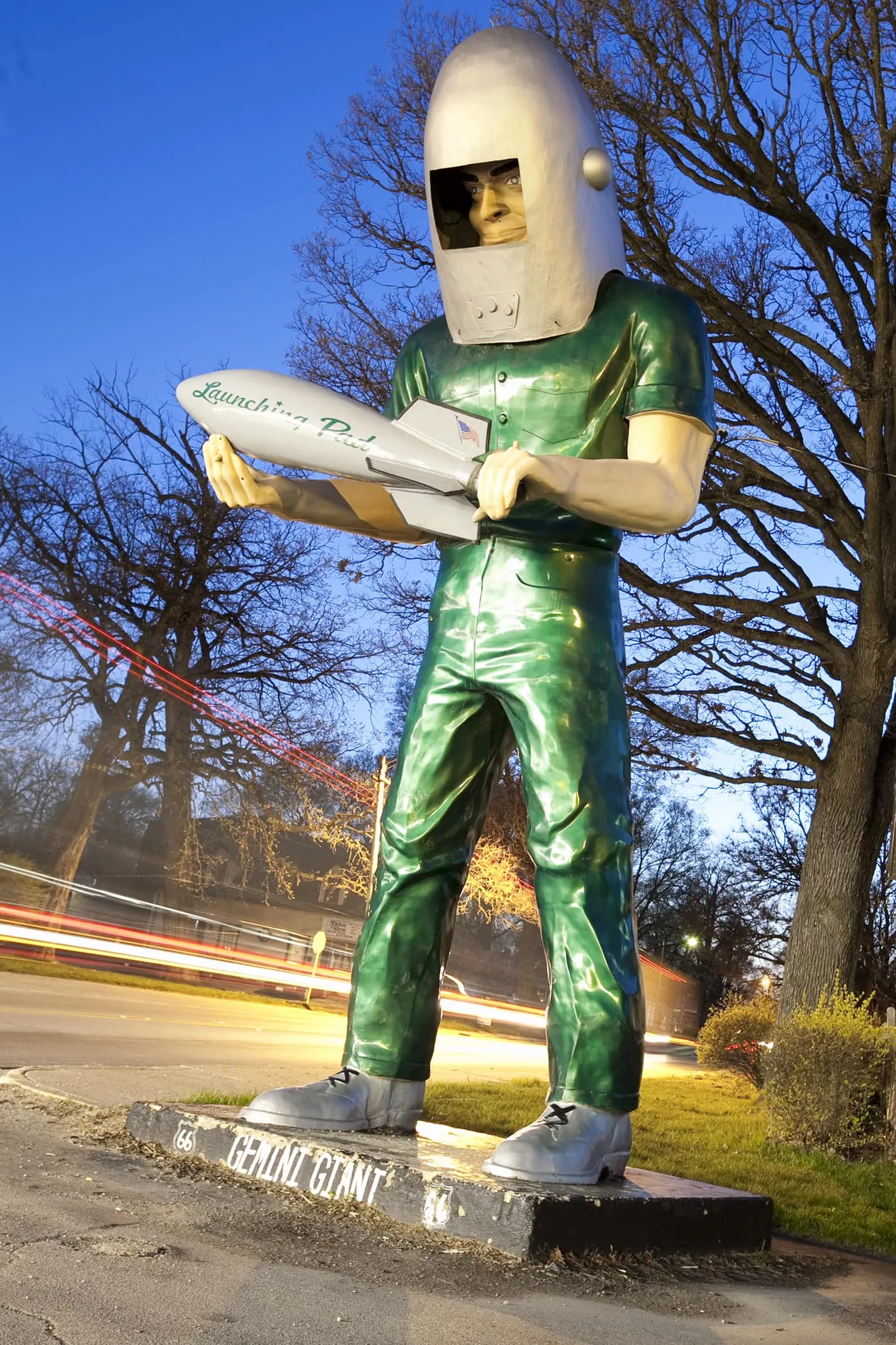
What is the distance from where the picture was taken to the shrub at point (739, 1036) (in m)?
13.9

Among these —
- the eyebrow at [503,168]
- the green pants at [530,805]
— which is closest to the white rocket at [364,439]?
the green pants at [530,805]

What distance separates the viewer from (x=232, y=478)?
330 centimetres

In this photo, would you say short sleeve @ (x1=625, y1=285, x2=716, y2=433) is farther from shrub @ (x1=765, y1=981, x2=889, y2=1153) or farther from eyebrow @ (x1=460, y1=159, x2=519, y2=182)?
shrub @ (x1=765, y1=981, x2=889, y2=1153)

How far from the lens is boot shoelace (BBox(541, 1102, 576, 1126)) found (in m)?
2.88

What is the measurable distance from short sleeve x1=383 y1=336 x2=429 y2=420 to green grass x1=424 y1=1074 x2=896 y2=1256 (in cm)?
285

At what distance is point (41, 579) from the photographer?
21125 mm

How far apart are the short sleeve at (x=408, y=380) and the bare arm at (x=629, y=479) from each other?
2.18ft

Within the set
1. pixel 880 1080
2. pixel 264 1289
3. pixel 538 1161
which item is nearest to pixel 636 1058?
pixel 538 1161

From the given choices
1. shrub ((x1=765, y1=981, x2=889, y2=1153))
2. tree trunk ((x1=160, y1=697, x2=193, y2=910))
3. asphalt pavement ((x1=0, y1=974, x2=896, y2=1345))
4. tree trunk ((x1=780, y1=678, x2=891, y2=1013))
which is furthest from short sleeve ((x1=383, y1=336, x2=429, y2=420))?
tree trunk ((x1=160, y1=697, x2=193, y2=910))

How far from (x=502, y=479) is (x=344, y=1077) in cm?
158

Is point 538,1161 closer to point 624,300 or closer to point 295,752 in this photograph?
point 624,300

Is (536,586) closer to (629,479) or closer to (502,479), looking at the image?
(629,479)

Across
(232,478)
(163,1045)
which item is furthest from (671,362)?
(163,1045)

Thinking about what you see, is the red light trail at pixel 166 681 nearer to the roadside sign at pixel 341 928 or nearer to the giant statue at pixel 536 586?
the roadside sign at pixel 341 928
